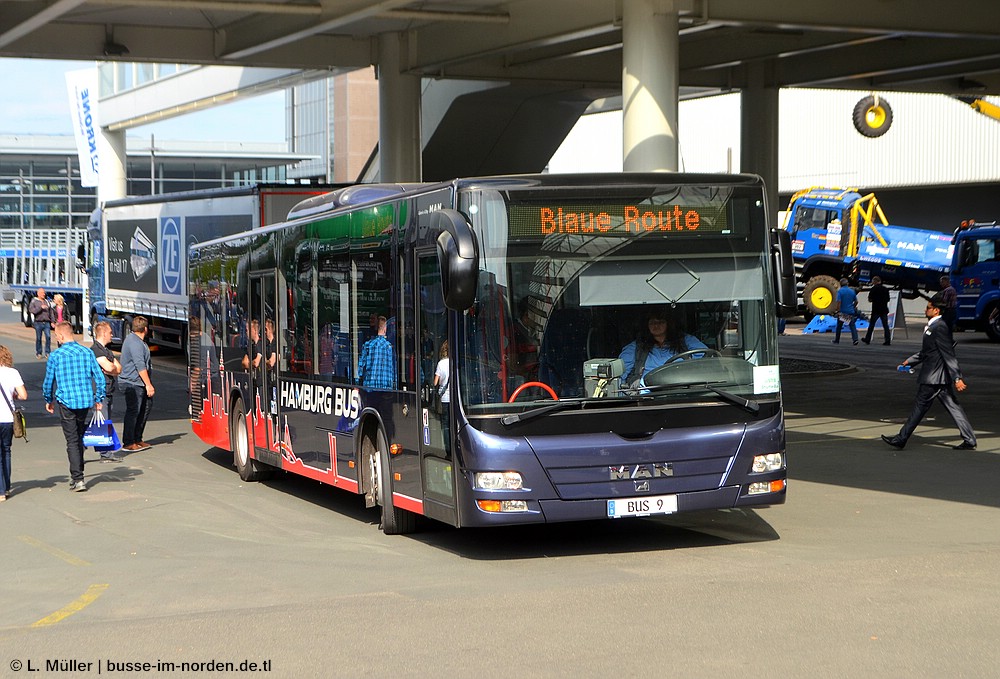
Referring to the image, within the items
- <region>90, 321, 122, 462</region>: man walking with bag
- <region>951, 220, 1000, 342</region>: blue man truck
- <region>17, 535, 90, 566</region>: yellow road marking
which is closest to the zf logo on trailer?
<region>90, 321, 122, 462</region>: man walking with bag

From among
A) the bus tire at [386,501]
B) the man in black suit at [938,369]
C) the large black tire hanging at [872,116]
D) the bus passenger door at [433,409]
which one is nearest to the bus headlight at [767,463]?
the bus passenger door at [433,409]

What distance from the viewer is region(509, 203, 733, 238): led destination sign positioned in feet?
32.6

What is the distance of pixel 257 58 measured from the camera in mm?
28500

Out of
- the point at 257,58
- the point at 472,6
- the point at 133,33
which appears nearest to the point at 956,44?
the point at 472,6

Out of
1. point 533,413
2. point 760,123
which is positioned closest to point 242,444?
point 533,413

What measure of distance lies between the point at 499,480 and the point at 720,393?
1.72 meters

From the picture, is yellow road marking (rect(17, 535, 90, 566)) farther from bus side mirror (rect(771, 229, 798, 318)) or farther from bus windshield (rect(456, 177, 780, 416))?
bus side mirror (rect(771, 229, 798, 318))

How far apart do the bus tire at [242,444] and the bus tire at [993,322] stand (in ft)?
90.7

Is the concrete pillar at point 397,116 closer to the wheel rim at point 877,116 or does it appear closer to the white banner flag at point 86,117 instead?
the wheel rim at point 877,116

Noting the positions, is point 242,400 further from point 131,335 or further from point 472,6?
point 472,6

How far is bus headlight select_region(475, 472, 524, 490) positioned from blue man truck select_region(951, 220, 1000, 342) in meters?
31.4

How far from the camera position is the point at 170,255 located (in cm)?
3497

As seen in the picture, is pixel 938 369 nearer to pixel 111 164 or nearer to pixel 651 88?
pixel 651 88

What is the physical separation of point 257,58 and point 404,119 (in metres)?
3.17
